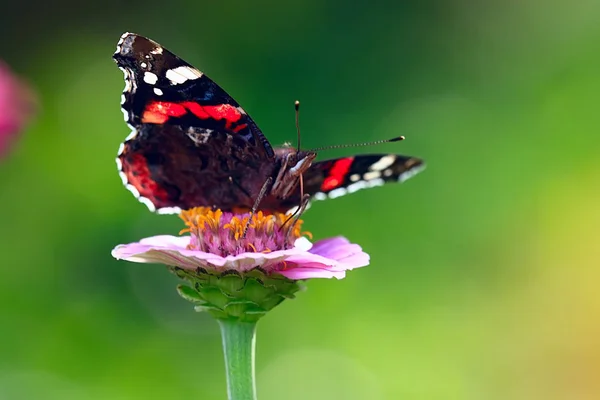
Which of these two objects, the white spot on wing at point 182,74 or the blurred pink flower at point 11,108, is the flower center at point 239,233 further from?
the blurred pink flower at point 11,108

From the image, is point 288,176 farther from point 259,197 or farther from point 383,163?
point 383,163

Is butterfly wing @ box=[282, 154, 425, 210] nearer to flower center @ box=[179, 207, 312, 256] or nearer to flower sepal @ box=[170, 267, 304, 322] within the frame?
flower center @ box=[179, 207, 312, 256]

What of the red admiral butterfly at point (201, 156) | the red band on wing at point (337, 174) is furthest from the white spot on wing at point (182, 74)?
the red band on wing at point (337, 174)

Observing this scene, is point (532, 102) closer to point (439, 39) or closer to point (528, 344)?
point (439, 39)

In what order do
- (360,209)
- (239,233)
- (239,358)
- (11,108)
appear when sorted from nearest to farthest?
(239,358) < (239,233) < (11,108) < (360,209)

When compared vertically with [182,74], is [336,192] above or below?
below

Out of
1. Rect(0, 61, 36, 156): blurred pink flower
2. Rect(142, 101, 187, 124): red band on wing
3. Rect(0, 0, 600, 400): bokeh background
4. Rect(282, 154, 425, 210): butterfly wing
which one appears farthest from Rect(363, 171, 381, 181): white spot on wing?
Rect(0, 0, 600, 400): bokeh background

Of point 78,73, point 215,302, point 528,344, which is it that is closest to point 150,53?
point 215,302

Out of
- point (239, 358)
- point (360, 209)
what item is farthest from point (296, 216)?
point (360, 209)
